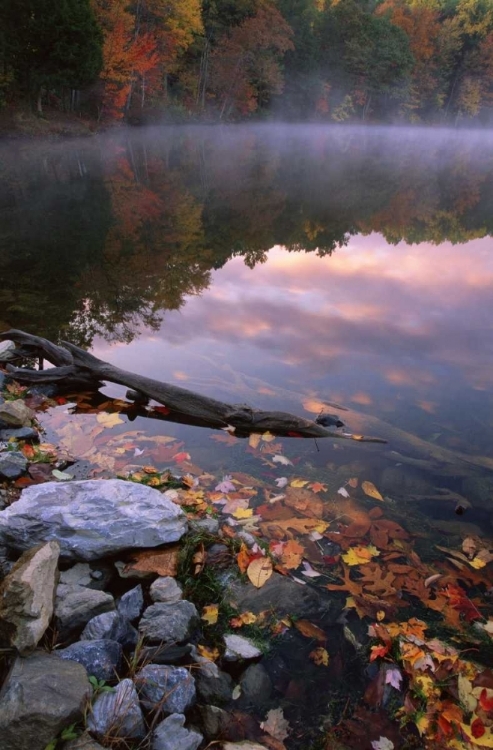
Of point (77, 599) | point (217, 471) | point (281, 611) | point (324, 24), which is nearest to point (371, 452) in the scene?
point (217, 471)

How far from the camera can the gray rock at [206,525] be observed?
13.5 feet

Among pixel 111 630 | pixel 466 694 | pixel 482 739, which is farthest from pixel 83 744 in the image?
pixel 466 694

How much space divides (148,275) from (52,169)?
16.1 m

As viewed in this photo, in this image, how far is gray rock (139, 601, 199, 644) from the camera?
295cm

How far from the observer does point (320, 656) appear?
10.8 feet

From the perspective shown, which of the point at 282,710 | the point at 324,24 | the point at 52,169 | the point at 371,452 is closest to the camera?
the point at 282,710

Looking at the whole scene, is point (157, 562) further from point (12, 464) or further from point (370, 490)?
point (370, 490)

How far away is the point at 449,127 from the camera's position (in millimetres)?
88938

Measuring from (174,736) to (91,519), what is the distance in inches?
64.9

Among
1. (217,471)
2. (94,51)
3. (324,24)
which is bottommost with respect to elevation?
(217,471)

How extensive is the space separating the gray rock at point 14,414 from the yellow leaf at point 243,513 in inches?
111

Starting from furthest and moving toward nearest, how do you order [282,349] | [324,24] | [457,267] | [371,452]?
[324,24] < [457,267] < [282,349] < [371,452]

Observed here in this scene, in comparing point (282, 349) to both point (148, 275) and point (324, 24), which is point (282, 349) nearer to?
point (148, 275)

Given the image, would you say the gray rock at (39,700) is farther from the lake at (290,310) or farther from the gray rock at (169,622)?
the lake at (290,310)
